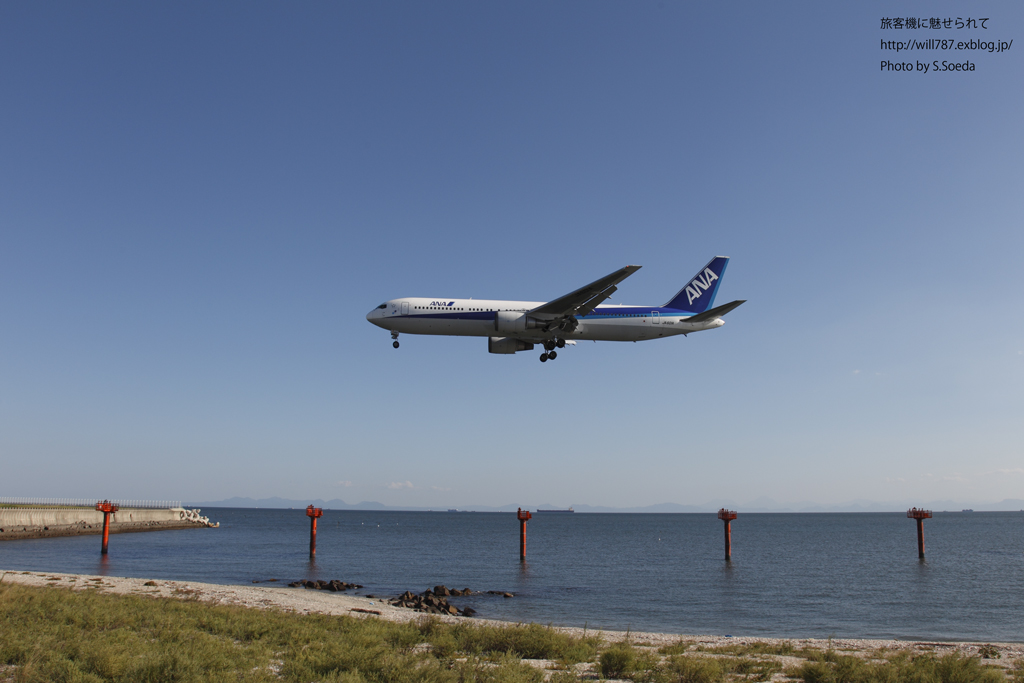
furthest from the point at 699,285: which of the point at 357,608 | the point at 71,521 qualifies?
the point at 71,521

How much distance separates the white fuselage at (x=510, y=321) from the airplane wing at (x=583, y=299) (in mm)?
1292

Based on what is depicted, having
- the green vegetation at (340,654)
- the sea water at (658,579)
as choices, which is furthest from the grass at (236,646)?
the sea water at (658,579)

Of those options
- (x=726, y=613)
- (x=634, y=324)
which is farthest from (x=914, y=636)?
(x=634, y=324)

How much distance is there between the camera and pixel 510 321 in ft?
122

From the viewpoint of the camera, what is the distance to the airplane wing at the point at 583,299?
→ 110 feet

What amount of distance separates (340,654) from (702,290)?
37.3 metres

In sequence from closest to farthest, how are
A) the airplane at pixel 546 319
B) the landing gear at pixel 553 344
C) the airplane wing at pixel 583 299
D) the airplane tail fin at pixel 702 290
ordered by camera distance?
the airplane wing at pixel 583 299
the airplane at pixel 546 319
the landing gear at pixel 553 344
the airplane tail fin at pixel 702 290

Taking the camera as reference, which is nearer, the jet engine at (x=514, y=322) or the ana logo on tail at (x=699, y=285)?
the jet engine at (x=514, y=322)

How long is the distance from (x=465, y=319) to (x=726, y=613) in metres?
26.5

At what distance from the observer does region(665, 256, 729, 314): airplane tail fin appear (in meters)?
45.3

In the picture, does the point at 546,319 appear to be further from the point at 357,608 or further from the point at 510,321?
the point at 357,608

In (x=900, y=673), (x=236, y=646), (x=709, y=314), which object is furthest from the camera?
(x=709, y=314)

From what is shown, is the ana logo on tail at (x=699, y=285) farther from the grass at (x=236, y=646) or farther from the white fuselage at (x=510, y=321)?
the grass at (x=236, y=646)

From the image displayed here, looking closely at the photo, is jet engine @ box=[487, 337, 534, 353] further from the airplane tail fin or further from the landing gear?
the airplane tail fin
